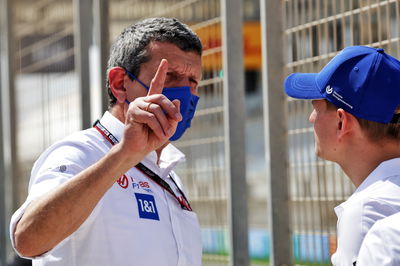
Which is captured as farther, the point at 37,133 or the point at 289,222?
the point at 37,133

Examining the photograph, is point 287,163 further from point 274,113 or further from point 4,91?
point 4,91

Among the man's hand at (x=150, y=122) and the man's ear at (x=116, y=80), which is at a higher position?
the man's ear at (x=116, y=80)

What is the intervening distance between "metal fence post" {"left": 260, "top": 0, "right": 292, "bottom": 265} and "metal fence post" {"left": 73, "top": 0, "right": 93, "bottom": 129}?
83.5 inches

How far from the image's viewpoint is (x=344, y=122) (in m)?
2.82

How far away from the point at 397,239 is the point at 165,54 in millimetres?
1477

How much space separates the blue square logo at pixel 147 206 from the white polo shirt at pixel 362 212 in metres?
0.85

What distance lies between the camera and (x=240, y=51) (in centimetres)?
493

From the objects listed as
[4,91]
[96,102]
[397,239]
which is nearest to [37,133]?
[4,91]

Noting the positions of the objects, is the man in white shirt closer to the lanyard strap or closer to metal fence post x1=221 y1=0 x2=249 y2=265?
the lanyard strap

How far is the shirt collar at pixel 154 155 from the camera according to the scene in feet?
11.2

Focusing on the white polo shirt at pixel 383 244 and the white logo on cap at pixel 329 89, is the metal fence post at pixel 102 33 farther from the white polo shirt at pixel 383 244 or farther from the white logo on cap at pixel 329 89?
the white polo shirt at pixel 383 244

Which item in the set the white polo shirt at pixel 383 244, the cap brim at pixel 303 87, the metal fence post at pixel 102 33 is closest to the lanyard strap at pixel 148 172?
the cap brim at pixel 303 87

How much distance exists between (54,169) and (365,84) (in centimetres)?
108

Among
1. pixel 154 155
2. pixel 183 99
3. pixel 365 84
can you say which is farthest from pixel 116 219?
pixel 365 84
